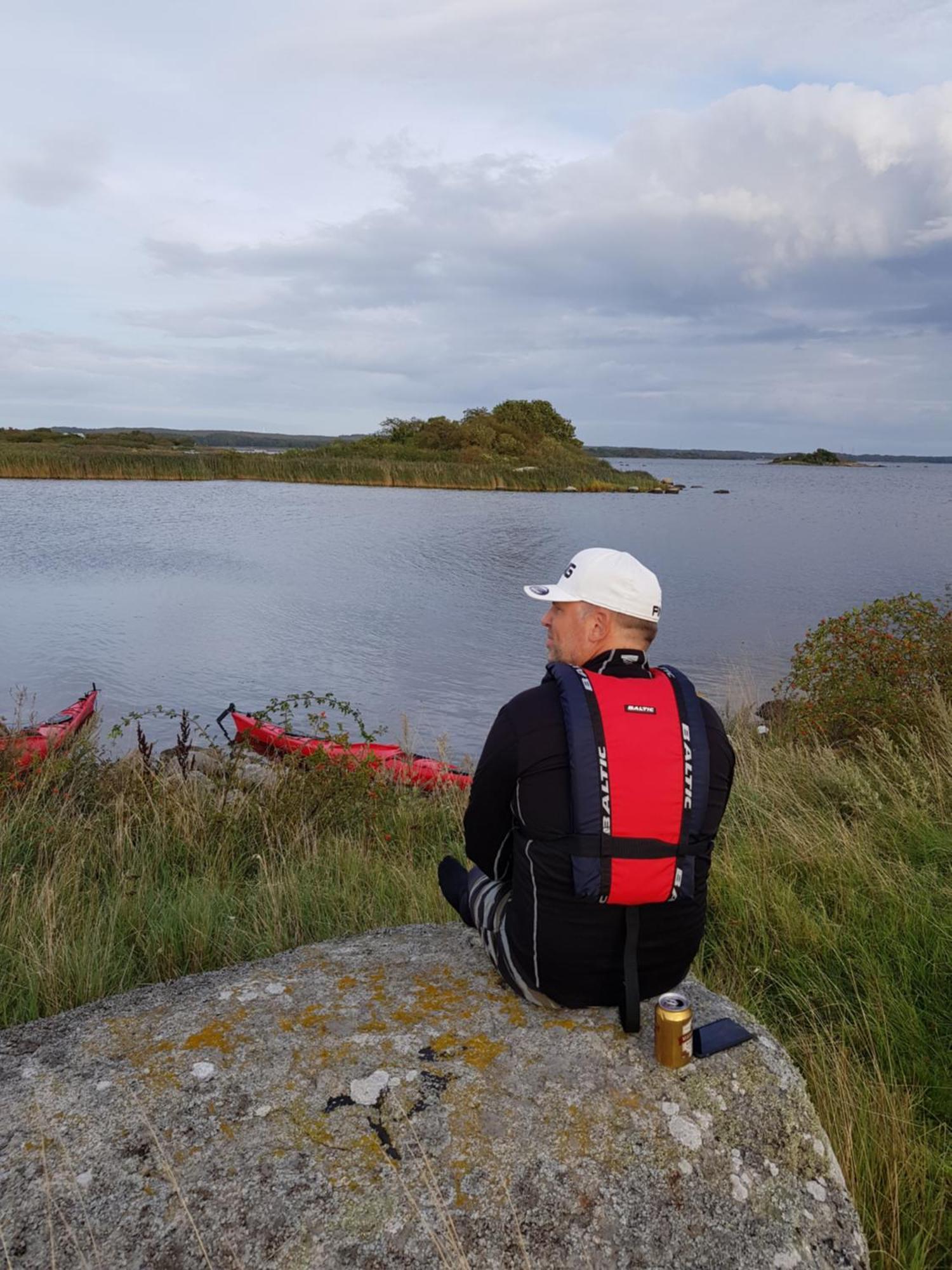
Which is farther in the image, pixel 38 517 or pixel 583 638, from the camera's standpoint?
pixel 38 517

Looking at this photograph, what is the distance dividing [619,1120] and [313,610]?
1809 centimetres

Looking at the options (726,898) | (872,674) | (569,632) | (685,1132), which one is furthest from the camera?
(872,674)

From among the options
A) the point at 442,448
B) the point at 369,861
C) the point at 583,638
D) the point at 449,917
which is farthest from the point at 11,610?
the point at 442,448

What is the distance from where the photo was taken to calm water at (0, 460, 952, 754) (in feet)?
46.0

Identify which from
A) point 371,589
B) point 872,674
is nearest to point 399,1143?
point 872,674

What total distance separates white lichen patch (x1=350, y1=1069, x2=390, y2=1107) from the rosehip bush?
634 cm

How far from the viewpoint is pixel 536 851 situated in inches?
108

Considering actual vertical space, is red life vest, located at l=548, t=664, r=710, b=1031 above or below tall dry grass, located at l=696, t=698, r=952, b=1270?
above

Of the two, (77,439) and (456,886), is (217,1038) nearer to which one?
(456,886)

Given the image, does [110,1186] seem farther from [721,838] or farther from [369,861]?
[721,838]

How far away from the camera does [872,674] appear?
27.7 ft

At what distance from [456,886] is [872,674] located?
6232 mm

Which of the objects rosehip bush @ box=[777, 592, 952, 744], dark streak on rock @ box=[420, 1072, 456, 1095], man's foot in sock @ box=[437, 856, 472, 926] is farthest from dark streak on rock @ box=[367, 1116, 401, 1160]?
rosehip bush @ box=[777, 592, 952, 744]

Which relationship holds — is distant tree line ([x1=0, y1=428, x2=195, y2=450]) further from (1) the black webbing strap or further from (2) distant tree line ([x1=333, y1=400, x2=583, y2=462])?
(1) the black webbing strap
